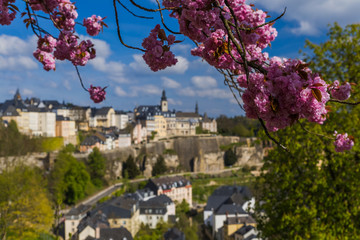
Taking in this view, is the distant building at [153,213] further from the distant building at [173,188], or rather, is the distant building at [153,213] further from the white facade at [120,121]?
the white facade at [120,121]

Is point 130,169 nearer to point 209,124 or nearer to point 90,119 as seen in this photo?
point 90,119

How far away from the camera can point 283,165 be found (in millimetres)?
7078

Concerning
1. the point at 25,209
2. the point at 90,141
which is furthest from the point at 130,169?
the point at 25,209

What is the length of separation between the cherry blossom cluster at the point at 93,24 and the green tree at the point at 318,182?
4.55 m

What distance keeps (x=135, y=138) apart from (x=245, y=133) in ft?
69.6

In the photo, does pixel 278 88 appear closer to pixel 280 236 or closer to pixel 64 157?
pixel 280 236

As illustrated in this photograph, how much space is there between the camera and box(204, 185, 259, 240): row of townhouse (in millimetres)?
24594

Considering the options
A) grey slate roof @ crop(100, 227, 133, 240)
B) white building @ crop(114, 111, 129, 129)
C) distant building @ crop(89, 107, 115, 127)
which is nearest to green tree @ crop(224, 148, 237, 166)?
white building @ crop(114, 111, 129, 129)

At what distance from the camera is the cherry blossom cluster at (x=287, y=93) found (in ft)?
4.67

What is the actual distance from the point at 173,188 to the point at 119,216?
44.4 ft

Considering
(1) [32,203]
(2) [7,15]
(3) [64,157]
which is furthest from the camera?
(3) [64,157]

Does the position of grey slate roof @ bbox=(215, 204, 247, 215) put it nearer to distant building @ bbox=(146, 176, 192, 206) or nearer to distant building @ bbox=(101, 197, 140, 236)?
distant building @ bbox=(101, 197, 140, 236)

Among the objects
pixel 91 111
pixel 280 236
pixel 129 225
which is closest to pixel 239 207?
pixel 129 225

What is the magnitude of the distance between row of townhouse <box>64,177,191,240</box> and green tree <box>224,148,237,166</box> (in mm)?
23476
